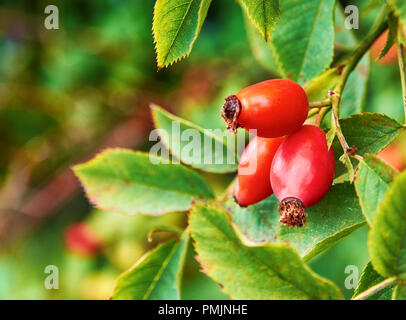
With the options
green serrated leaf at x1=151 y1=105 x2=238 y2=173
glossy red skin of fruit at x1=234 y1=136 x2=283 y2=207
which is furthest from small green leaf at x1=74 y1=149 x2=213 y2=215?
glossy red skin of fruit at x1=234 y1=136 x2=283 y2=207

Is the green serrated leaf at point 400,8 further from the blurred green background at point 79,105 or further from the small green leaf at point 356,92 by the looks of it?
the blurred green background at point 79,105

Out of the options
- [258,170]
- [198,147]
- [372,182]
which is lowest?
[372,182]

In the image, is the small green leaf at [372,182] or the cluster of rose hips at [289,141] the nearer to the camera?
the small green leaf at [372,182]

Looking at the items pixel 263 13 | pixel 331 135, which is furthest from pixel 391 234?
pixel 263 13

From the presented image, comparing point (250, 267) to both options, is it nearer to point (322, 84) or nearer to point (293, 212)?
point (293, 212)

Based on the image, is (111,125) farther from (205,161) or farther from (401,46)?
(401,46)

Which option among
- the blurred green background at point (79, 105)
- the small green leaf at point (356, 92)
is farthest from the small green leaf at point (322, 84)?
the blurred green background at point (79, 105)

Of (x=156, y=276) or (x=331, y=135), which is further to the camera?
(x=156, y=276)
